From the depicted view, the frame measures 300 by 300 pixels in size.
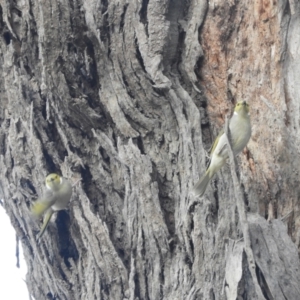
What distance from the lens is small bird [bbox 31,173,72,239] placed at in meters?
5.20

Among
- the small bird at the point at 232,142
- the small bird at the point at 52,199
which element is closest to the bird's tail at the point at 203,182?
the small bird at the point at 232,142

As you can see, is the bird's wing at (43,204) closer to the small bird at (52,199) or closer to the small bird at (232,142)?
the small bird at (52,199)

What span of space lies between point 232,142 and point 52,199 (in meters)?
1.41

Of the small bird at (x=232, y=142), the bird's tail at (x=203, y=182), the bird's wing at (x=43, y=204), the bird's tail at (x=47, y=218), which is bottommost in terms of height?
the bird's tail at (x=47, y=218)

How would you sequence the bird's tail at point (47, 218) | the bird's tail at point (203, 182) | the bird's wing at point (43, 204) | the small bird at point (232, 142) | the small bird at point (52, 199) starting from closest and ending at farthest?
1. the small bird at point (232, 142)
2. the bird's tail at point (203, 182)
3. the small bird at point (52, 199)
4. the bird's wing at point (43, 204)
5. the bird's tail at point (47, 218)

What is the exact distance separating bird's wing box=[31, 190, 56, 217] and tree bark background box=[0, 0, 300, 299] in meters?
0.08

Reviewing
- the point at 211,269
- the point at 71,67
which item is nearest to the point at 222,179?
the point at 211,269

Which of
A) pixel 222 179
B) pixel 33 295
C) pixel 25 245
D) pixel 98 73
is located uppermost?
pixel 98 73

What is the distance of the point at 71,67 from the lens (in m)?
5.46

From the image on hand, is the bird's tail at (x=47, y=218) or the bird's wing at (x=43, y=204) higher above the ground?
the bird's wing at (x=43, y=204)

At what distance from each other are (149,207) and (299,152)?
1.02 meters

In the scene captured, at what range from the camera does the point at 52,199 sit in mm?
5320

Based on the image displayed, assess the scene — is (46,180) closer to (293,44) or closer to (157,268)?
(157,268)

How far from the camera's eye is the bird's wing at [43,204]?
5.31m
